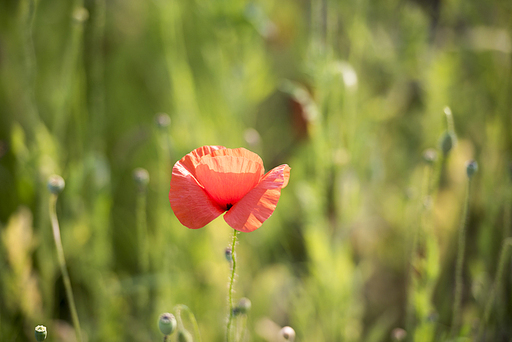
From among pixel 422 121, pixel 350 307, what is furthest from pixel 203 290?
pixel 422 121

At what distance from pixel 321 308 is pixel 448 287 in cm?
42

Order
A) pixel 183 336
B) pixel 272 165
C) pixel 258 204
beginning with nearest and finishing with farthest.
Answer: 1. pixel 258 204
2. pixel 183 336
3. pixel 272 165

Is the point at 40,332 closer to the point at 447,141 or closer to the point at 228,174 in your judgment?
the point at 228,174

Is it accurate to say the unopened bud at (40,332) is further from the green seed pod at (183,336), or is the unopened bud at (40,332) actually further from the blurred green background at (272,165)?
the blurred green background at (272,165)

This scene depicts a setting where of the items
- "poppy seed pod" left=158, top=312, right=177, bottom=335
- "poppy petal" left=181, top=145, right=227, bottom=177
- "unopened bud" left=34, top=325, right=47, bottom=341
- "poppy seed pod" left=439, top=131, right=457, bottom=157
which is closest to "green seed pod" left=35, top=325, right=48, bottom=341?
"unopened bud" left=34, top=325, right=47, bottom=341

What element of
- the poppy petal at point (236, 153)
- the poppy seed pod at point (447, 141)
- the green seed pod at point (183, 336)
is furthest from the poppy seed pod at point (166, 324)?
the poppy seed pod at point (447, 141)

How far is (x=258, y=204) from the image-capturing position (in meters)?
0.48

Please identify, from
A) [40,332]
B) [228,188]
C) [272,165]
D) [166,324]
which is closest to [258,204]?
[228,188]

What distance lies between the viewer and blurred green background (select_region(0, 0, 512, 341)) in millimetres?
958

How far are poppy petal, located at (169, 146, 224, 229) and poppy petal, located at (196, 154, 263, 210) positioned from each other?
0.04 feet

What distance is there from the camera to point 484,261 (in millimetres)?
1072

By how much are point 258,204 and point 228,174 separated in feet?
0.17

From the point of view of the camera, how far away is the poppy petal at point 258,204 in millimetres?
469

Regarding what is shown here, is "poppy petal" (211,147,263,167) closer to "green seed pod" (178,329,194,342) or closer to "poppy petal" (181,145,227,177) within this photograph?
"poppy petal" (181,145,227,177)
